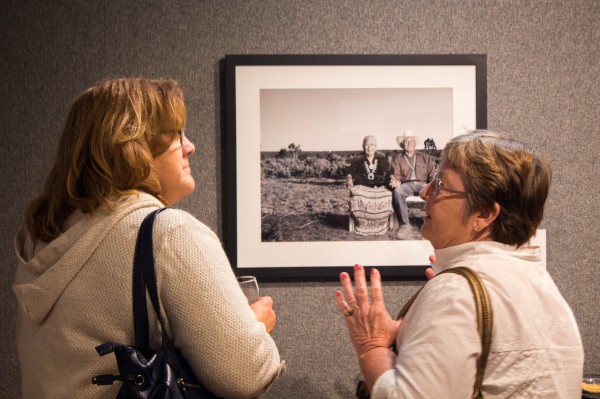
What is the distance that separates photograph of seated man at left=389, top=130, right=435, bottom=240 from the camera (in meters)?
2.49

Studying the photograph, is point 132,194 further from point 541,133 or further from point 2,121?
point 541,133

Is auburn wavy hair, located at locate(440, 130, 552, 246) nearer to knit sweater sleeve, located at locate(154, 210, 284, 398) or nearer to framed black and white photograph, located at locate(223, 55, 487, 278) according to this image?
knit sweater sleeve, located at locate(154, 210, 284, 398)

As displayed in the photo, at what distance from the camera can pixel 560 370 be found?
1.31 meters

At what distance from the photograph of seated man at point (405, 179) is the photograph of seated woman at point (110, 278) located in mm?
1336

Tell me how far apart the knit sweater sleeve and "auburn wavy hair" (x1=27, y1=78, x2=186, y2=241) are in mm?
129

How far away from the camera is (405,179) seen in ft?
8.18

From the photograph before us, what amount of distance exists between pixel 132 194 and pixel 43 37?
Answer: 5.10 feet

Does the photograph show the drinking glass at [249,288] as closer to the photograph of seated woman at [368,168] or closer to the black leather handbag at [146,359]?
the black leather handbag at [146,359]

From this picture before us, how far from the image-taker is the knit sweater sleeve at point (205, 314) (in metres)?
1.16

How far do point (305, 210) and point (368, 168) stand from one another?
0.31 meters

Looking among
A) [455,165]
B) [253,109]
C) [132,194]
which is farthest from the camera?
[253,109]

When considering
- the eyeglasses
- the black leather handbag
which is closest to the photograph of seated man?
the eyeglasses

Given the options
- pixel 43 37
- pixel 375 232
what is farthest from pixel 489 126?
pixel 43 37

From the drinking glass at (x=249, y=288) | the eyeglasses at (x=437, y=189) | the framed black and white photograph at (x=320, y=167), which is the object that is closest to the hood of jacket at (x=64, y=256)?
the drinking glass at (x=249, y=288)
